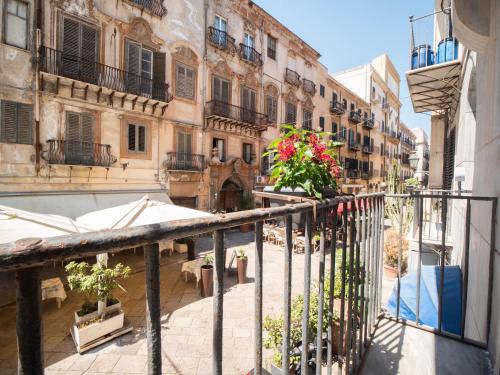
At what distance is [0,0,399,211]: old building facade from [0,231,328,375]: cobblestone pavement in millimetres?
5570

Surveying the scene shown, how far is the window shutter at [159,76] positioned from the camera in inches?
510

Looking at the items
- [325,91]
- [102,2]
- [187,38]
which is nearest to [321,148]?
[102,2]

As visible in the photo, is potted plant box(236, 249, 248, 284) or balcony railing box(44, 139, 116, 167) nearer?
potted plant box(236, 249, 248, 284)

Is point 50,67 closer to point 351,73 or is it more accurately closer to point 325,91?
point 325,91

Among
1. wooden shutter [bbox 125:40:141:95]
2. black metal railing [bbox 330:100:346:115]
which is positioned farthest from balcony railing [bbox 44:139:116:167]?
black metal railing [bbox 330:100:346:115]

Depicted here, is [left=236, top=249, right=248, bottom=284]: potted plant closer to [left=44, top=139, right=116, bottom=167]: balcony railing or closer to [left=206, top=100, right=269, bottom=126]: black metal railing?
[left=44, top=139, right=116, bottom=167]: balcony railing

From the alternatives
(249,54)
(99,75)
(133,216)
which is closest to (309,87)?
(249,54)

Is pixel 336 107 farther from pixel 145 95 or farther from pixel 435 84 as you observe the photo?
pixel 145 95

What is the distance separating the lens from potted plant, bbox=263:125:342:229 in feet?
6.94

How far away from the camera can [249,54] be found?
1773 centimetres

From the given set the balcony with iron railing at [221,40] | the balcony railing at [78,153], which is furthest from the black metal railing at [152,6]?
the balcony railing at [78,153]

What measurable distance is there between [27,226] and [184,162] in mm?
9270

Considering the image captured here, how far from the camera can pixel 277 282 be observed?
8344mm

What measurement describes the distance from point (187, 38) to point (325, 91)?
15.3 meters
